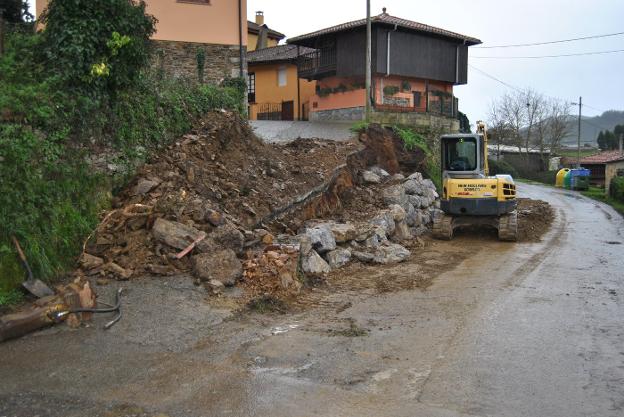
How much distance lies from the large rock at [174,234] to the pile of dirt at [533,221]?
11004 mm

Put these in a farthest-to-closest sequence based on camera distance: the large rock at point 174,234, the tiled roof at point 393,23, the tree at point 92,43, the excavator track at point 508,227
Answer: the tiled roof at point 393,23 → the excavator track at point 508,227 → the tree at point 92,43 → the large rock at point 174,234

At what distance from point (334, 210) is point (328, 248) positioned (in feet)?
10.3

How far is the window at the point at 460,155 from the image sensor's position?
54.1 ft

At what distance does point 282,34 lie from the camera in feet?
140

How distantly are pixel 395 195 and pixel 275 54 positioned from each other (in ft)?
69.8

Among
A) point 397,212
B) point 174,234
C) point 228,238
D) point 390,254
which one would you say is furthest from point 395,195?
point 174,234

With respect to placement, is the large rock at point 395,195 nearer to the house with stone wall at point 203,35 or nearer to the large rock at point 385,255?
the large rock at point 385,255

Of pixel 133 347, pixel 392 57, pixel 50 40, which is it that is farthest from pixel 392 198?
pixel 392 57

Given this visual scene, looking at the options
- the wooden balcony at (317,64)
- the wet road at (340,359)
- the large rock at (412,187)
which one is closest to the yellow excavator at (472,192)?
the large rock at (412,187)

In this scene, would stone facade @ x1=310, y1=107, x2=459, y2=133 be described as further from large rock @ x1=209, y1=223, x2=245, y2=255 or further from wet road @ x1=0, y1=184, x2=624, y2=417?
wet road @ x1=0, y1=184, x2=624, y2=417

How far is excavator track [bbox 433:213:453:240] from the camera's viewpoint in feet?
52.4

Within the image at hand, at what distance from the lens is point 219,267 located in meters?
8.68

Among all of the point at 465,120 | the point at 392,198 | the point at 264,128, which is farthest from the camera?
the point at 465,120

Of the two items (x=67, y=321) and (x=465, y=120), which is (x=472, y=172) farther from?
(x=465, y=120)
